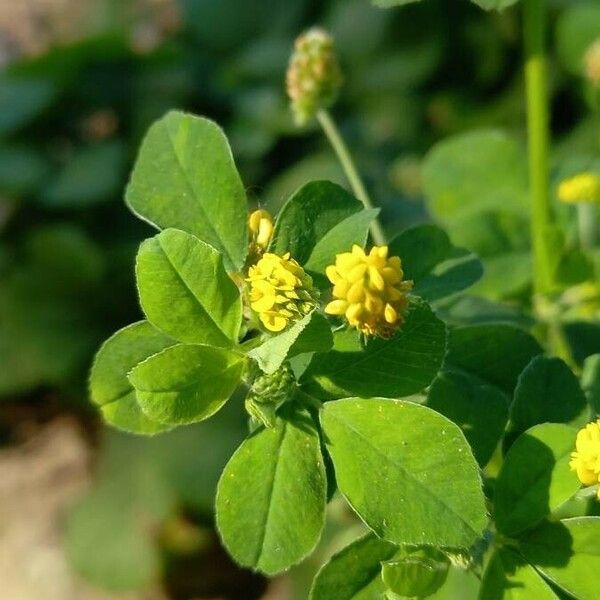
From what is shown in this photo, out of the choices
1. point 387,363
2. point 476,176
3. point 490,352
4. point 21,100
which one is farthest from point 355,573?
point 21,100

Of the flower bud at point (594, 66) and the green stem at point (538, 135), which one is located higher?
the green stem at point (538, 135)

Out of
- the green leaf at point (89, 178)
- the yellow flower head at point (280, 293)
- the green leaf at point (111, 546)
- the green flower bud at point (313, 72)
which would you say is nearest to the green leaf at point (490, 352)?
the yellow flower head at point (280, 293)

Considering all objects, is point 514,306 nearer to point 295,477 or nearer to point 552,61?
point 295,477

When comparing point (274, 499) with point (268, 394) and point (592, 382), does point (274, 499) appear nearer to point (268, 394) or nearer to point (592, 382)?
point (268, 394)

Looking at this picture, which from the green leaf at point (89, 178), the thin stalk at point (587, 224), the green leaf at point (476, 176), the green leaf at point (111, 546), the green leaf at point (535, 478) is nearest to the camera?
the green leaf at point (535, 478)

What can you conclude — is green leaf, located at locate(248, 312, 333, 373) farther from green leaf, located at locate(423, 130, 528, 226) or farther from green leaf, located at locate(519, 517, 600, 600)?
green leaf, located at locate(423, 130, 528, 226)

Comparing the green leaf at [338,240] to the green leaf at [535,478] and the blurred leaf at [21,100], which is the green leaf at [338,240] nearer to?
the green leaf at [535,478]

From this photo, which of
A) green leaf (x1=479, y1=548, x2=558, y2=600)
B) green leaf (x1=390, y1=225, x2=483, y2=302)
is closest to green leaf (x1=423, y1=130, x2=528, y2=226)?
green leaf (x1=390, y1=225, x2=483, y2=302)
